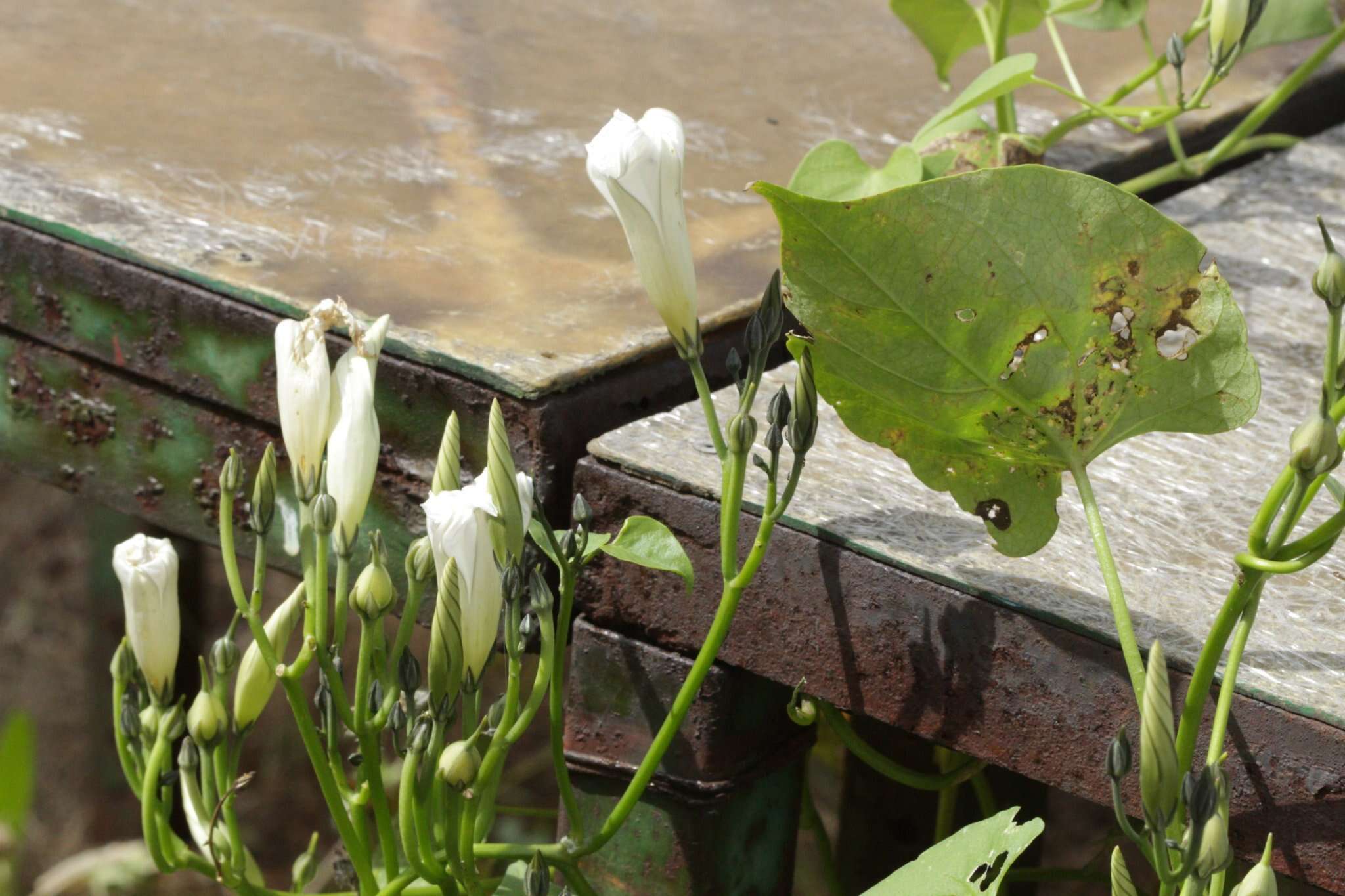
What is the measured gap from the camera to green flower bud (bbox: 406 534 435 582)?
0.56 m

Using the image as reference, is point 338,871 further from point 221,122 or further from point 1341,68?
point 1341,68

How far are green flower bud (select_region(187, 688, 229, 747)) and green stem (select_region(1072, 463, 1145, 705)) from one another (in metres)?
0.34

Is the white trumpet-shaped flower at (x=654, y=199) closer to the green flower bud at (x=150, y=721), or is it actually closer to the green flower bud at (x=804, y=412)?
the green flower bud at (x=804, y=412)

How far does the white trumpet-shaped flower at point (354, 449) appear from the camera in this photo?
1.89 feet

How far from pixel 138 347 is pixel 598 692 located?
313 mm

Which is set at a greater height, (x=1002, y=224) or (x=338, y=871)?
(x=1002, y=224)

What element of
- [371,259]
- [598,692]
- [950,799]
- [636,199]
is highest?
[636,199]

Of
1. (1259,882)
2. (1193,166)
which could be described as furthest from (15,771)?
(1193,166)

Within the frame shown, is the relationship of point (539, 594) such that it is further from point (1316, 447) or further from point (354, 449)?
point (1316, 447)

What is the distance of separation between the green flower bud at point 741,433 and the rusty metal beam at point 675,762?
0.19m

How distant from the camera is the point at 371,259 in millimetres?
859

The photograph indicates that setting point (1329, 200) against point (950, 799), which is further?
point (1329, 200)

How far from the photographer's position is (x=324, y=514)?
0.56m

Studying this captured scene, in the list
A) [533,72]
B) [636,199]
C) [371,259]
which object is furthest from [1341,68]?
[636,199]
